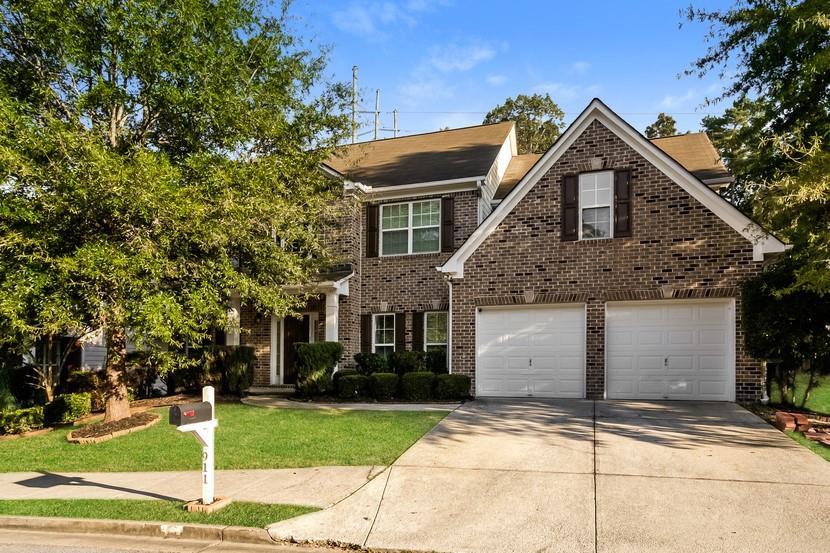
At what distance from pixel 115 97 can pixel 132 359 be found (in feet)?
25.2

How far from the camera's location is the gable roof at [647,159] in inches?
507

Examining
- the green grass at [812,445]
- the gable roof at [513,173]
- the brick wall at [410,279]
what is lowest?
Answer: the green grass at [812,445]

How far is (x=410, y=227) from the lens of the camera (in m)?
17.9

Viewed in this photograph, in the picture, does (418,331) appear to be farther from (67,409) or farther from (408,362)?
(67,409)

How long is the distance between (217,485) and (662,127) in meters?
39.2

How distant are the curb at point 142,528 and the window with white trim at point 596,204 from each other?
1034 cm

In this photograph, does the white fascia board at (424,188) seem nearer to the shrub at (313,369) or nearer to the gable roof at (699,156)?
the shrub at (313,369)

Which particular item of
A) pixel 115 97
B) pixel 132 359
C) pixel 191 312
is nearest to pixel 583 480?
pixel 191 312

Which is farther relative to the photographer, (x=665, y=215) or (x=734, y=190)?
(x=734, y=190)

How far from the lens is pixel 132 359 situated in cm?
1688

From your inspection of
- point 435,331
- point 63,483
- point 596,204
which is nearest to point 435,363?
point 435,331

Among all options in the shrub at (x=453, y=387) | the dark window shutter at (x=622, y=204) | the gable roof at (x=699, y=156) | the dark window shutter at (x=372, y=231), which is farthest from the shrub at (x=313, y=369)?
the gable roof at (x=699, y=156)

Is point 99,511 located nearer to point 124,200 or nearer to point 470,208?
point 124,200

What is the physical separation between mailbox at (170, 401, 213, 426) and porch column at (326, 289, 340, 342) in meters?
10.4
